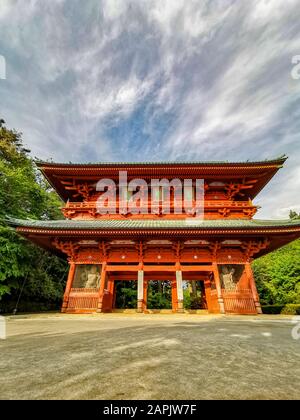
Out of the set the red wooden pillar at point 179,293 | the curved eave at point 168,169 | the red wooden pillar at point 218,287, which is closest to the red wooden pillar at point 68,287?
the red wooden pillar at point 179,293

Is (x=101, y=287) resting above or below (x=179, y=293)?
above

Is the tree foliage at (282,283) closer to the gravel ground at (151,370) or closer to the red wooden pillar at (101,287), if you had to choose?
the red wooden pillar at (101,287)

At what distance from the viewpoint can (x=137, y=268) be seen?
11.3m

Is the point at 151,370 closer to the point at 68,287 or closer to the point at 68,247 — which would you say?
the point at 68,287

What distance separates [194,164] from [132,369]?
1199 cm

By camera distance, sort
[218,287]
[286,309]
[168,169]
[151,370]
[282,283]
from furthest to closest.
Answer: [282,283] → [286,309] → [168,169] → [218,287] → [151,370]

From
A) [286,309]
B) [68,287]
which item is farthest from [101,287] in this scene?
[286,309]

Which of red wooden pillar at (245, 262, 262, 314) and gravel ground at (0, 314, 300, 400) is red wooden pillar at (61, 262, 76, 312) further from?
red wooden pillar at (245, 262, 262, 314)

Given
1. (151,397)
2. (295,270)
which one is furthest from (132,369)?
(295,270)

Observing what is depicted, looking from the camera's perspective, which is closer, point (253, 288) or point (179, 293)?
point (253, 288)

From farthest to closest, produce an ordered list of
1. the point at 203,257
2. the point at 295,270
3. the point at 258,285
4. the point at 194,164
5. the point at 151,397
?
the point at 258,285, the point at 295,270, the point at 194,164, the point at 203,257, the point at 151,397

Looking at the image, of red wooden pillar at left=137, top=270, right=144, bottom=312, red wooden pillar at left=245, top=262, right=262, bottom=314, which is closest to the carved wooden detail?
red wooden pillar at left=137, top=270, right=144, bottom=312
